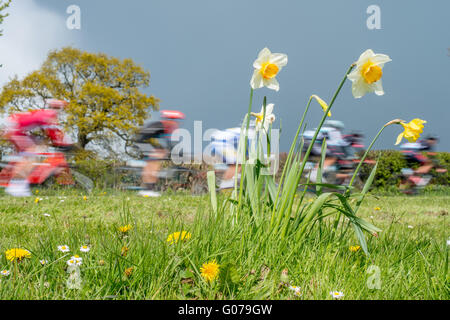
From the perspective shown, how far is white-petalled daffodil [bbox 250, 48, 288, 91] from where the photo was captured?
1.41 m

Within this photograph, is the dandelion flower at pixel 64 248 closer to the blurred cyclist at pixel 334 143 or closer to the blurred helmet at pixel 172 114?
the blurred helmet at pixel 172 114

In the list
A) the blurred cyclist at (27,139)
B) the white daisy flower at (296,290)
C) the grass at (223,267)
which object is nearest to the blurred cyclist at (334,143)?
the blurred cyclist at (27,139)

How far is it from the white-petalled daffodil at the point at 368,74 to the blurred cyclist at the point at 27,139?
6045mm

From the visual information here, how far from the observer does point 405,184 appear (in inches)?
408

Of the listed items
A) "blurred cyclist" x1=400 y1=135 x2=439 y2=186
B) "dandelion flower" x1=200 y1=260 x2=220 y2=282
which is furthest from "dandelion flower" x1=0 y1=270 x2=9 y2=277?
"blurred cyclist" x1=400 y1=135 x2=439 y2=186

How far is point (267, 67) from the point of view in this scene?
4.67 ft

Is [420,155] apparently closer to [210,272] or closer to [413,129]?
[413,129]

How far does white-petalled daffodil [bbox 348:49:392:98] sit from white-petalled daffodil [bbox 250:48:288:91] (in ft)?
0.97

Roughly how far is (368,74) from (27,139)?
6.29 meters

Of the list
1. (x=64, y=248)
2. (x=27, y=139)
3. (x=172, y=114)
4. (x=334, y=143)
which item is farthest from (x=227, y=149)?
(x=64, y=248)

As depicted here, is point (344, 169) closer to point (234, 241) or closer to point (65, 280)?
point (234, 241)

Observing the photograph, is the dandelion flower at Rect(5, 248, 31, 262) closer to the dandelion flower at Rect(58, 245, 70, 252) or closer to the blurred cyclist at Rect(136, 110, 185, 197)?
the dandelion flower at Rect(58, 245, 70, 252)
